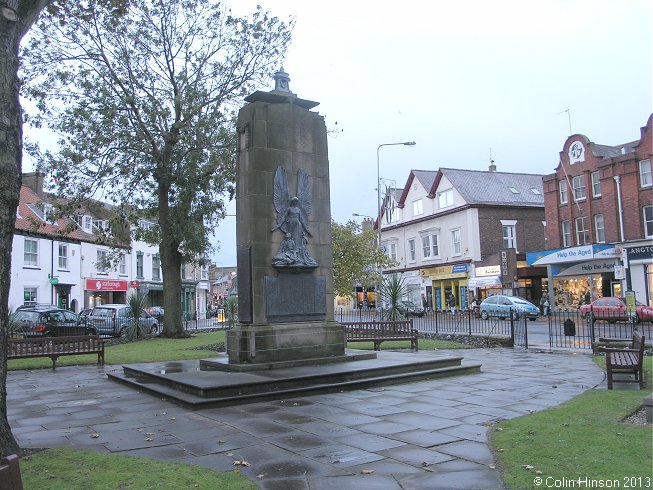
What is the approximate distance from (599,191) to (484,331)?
2133 cm

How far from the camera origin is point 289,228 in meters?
12.0

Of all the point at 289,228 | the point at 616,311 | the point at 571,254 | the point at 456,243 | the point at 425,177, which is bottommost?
the point at 616,311

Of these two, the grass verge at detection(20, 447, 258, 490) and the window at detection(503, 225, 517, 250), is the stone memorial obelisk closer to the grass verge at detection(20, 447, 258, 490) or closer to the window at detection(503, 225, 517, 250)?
the grass verge at detection(20, 447, 258, 490)

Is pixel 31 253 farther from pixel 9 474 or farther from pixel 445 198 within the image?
pixel 9 474

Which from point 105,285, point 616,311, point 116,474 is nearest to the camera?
point 116,474

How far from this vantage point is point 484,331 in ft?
80.7

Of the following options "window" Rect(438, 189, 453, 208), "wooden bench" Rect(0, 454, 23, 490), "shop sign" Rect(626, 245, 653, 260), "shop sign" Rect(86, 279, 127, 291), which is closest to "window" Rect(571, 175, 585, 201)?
"shop sign" Rect(626, 245, 653, 260)

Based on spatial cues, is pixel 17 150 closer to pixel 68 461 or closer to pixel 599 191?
pixel 68 461

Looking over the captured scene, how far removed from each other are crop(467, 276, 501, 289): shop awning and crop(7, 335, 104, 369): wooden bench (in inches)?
1382

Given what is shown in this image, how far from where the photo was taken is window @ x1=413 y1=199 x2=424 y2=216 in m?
56.1

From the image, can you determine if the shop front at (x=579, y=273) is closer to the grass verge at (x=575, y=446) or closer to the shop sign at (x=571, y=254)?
the shop sign at (x=571, y=254)

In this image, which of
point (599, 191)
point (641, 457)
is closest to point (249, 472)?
point (641, 457)

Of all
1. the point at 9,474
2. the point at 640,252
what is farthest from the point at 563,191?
the point at 9,474

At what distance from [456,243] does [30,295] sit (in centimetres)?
→ 3469
